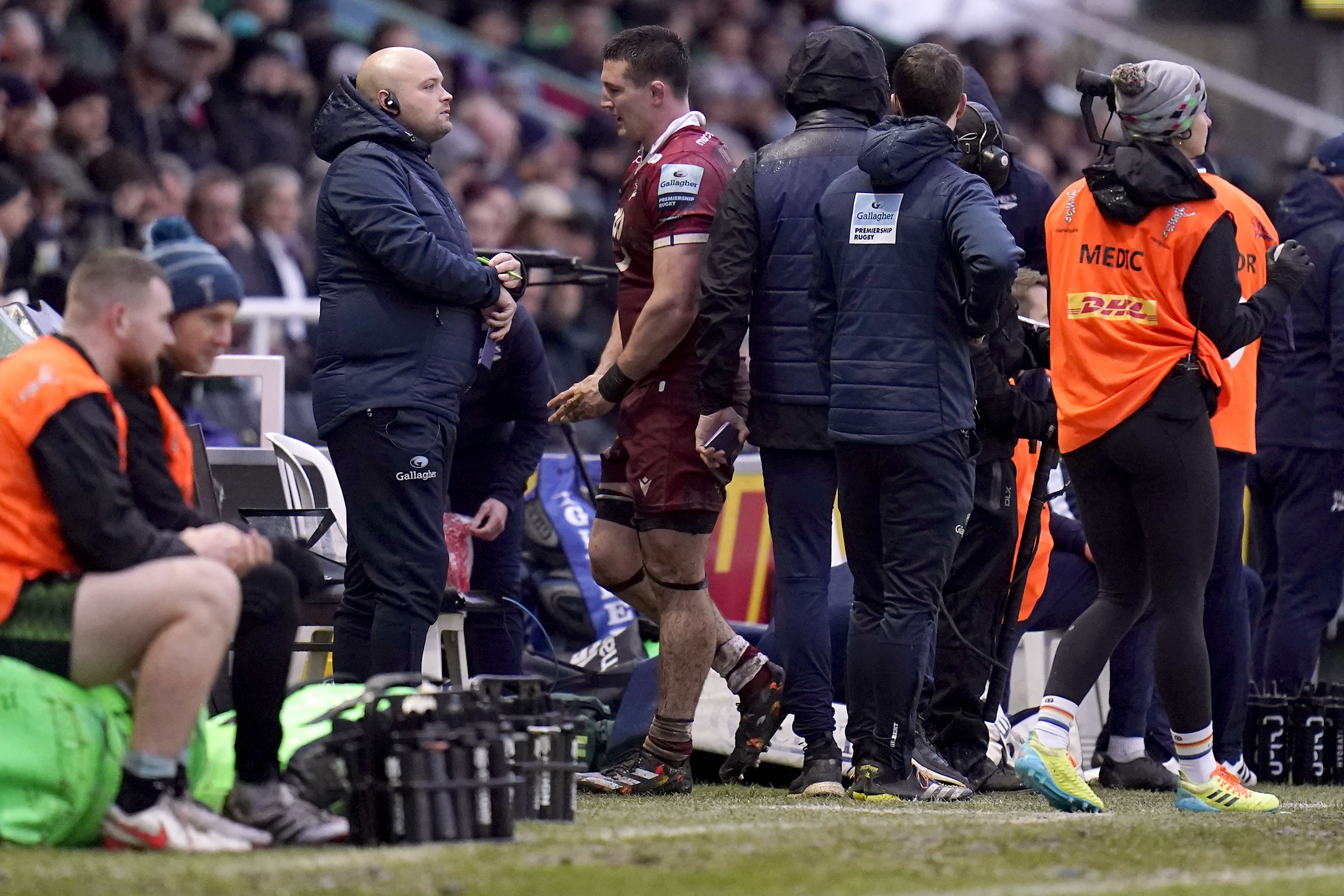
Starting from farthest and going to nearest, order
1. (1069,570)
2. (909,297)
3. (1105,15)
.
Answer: (1105,15) → (1069,570) → (909,297)

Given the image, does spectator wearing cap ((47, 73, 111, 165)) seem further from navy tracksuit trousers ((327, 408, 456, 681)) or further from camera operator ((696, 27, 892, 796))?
camera operator ((696, 27, 892, 796))

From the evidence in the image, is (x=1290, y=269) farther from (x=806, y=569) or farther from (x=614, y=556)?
(x=614, y=556)

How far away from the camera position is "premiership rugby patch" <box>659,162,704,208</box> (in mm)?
6152

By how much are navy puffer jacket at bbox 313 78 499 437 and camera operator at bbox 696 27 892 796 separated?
70 cm

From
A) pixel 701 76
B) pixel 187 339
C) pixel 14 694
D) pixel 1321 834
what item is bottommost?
pixel 1321 834

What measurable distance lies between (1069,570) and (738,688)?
5.54ft

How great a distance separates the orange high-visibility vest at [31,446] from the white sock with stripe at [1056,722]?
259cm

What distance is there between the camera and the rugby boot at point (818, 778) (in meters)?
6.00

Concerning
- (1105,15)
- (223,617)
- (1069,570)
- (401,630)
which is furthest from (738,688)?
(1105,15)

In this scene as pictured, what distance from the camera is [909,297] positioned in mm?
5758

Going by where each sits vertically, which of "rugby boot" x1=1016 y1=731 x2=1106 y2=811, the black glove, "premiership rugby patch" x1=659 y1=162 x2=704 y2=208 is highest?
"premiership rugby patch" x1=659 y1=162 x2=704 y2=208

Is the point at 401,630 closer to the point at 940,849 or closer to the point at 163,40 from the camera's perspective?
the point at 940,849

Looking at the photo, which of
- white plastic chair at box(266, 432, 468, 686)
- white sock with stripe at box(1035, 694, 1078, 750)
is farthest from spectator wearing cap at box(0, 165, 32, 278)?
white sock with stripe at box(1035, 694, 1078, 750)

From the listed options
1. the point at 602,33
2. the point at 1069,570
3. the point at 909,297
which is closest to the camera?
the point at 909,297
